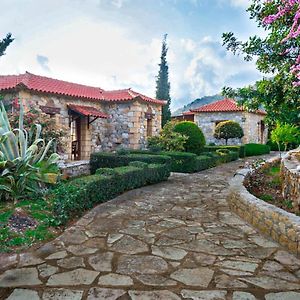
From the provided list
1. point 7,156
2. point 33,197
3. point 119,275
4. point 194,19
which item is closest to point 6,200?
point 33,197

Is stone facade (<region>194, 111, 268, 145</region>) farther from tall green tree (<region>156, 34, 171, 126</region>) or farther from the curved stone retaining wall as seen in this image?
the curved stone retaining wall

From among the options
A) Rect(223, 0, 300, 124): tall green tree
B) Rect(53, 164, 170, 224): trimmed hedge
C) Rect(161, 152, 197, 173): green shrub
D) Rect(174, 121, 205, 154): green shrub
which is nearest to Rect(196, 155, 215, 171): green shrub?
Rect(161, 152, 197, 173): green shrub

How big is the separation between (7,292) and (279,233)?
3.14 metres

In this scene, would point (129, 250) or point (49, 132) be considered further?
point (49, 132)

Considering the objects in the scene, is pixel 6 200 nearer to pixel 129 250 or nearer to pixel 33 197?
pixel 33 197

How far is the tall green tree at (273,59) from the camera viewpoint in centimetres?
495

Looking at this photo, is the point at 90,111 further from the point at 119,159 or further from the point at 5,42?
the point at 5,42

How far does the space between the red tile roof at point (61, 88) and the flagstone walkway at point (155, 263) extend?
24.1 feet

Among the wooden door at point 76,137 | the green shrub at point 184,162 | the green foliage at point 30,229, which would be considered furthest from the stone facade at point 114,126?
the green foliage at point 30,229

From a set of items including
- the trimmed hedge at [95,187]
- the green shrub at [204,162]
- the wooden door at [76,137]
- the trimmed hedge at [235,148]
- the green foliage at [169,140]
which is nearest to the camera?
the trimmed hedge at [95,187]

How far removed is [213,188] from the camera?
25.8 feet

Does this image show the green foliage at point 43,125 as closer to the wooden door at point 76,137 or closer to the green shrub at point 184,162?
the green shrub at point 184,162

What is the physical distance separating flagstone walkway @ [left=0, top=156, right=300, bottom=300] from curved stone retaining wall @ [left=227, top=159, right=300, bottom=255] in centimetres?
13

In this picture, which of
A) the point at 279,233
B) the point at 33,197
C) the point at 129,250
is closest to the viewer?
the point at 129,250
